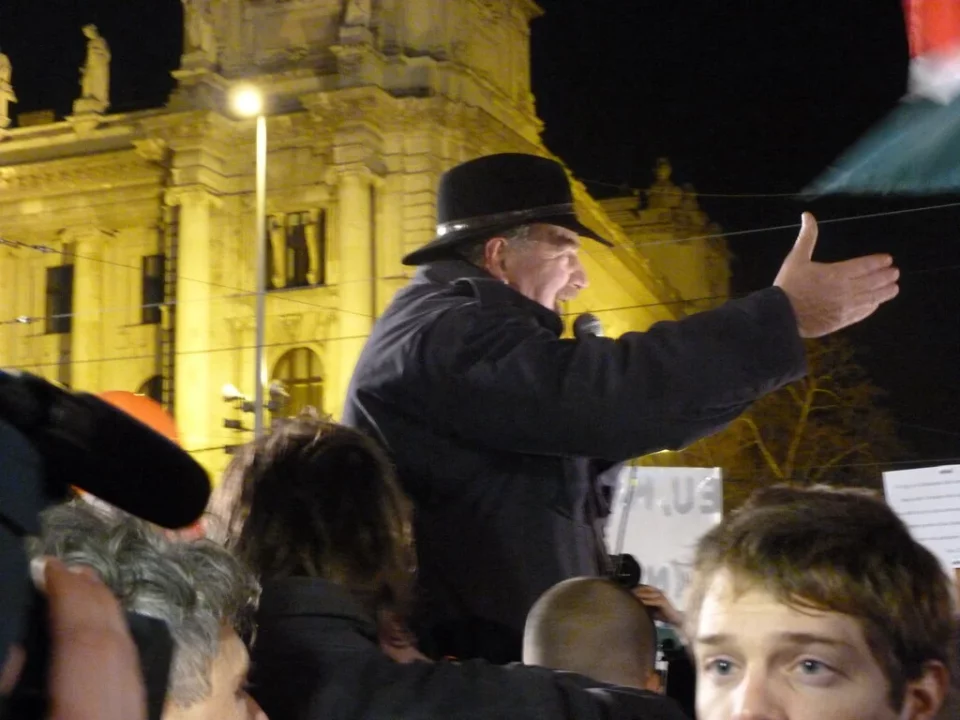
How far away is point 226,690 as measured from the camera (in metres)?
2.18

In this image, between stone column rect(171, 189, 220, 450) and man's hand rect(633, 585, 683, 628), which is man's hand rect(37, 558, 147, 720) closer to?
man's hand rect(633, 585, 683, 628)

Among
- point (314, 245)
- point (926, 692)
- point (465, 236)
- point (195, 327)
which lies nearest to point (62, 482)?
point (926, 692)

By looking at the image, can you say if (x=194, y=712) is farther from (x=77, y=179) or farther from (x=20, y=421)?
(x=77, y=179)

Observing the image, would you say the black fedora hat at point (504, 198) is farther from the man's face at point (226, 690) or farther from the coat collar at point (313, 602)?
the man's face at point (226, 690)

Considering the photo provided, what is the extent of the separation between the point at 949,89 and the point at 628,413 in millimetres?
846

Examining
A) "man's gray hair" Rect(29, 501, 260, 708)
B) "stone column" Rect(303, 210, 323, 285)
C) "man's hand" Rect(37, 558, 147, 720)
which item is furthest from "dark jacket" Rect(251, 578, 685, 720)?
"stone column" Rect(303, 210, 323, 285)

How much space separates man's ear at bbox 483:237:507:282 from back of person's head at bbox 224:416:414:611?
62 cm

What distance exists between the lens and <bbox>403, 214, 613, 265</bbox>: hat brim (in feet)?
10.4

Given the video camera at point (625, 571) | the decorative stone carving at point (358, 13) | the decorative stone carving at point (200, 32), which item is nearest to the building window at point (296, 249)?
the decorative stone carving at point (358, 13)

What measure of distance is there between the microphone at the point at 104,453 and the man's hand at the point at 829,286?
5.80ft

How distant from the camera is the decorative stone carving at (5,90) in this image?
36219 mm

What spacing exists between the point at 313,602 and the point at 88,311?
3411 centimetres

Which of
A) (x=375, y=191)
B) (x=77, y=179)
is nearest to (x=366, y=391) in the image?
(x=375, y=191)

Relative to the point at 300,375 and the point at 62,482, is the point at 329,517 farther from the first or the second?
the point at 300,375
